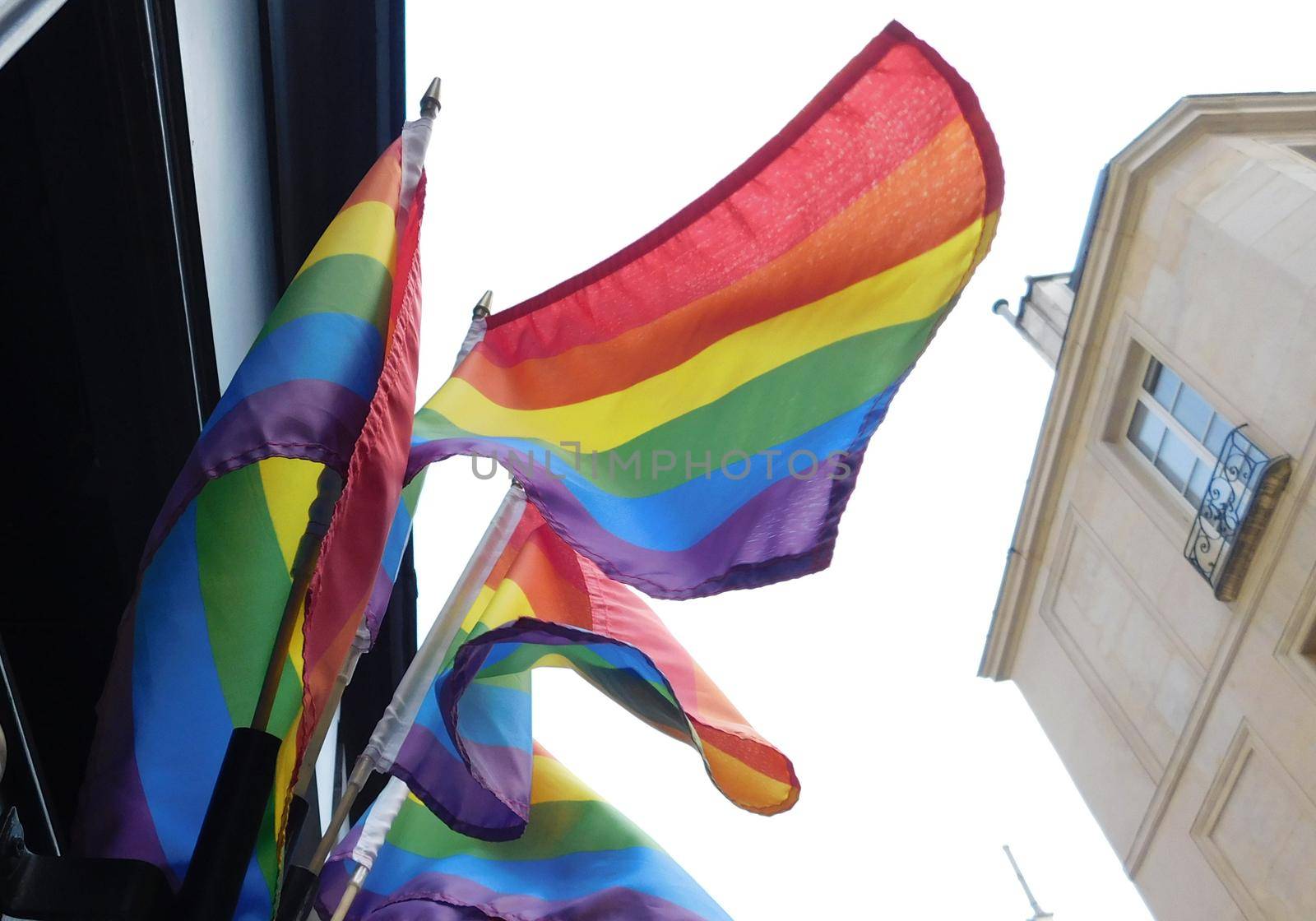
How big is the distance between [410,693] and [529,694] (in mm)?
854

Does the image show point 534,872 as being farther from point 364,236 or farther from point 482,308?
point 364,236

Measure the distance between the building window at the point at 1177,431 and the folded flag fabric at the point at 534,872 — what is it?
8.35 metres

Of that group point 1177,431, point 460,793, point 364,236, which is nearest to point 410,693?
point 460,793

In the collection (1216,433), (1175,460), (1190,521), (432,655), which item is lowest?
(432,655)

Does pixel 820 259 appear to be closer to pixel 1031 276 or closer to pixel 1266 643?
pixel 1266 643

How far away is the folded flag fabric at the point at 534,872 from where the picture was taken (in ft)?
12.6

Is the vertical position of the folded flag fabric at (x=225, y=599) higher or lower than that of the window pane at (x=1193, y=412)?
lower

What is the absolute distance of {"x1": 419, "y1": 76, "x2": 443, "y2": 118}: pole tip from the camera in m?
4.13

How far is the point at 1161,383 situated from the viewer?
1216 centimetres

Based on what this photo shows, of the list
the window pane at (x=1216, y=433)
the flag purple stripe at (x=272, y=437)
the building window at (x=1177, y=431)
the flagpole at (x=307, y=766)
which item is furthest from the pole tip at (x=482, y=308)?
the window pane at (x=1216, y=433)

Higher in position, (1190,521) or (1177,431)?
(1177,431)

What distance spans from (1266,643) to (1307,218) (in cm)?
382

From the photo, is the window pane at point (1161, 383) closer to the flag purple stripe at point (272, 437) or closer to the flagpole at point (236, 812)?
the flag purple stripe at point (272, 437)

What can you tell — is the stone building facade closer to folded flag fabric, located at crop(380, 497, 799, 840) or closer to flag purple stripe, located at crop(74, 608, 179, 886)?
folded flag fabric, located at crop(380, 497, 799, 840)
